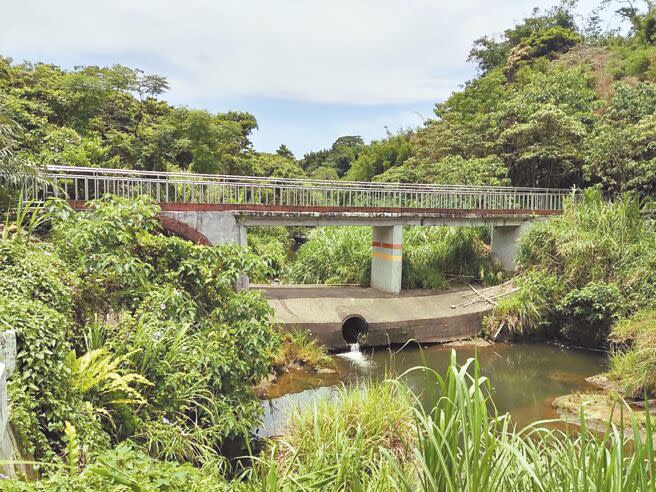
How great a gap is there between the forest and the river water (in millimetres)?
579

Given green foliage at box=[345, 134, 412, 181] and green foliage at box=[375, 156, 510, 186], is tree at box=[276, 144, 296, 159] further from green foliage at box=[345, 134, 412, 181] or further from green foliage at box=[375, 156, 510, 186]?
green foliage at box=[375, 156, 510, 186]

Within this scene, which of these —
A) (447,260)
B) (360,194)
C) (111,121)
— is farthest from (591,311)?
(111,121)

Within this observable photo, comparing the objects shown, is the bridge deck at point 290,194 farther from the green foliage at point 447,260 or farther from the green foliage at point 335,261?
the green foliage at point 335,261

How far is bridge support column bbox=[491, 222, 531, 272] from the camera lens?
1540 cm

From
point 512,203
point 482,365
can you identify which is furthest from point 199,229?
point 512,203

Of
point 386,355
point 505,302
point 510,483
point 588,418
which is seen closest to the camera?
point 510,483

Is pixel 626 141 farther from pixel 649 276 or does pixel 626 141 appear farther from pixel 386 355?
pixel 386 355

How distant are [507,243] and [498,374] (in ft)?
19.8

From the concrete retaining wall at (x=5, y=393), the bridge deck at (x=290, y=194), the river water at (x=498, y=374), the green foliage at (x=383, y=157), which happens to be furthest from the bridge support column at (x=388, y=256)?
the green foliage at (x=383, y=157)

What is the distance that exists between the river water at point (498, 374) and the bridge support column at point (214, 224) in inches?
114

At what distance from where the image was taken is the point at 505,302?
13.1 metres

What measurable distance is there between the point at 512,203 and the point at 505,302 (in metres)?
4.49

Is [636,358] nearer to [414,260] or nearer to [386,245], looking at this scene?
[386,245]

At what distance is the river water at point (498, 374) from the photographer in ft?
29.0
